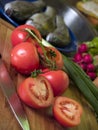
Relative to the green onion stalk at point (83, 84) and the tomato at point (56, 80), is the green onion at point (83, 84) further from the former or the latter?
the tomato at point (56, 80)

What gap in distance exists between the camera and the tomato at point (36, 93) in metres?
0.56

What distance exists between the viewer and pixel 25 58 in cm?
63

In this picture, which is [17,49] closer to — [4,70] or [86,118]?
[4,70]

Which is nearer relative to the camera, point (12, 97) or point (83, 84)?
point (12, 97)

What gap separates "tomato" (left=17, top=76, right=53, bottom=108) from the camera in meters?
0.56

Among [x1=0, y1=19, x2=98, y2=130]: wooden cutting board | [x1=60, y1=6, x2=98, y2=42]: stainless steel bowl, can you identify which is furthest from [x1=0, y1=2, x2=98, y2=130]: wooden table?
[x1=60, y1=6, x2=98, y2=42]: stainless steel bowl

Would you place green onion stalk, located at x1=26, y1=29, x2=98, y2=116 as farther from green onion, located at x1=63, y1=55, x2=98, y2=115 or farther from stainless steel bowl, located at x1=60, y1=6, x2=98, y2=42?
stainless steel bowl, located at x1=60, y1=6, x2=98, y2=42

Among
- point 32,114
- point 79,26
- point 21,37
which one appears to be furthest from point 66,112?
point 79,26

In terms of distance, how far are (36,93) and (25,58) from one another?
10 cm

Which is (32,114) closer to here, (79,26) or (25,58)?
(25,58)

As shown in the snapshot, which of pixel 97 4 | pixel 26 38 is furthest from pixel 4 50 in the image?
pixel 97 4

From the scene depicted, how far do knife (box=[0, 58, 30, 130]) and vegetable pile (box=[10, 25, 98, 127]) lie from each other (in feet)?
0.04

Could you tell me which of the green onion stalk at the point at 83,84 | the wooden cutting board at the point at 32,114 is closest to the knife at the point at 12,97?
the wooden cutting board at the point at 32,114

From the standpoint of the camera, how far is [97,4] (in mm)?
1330
